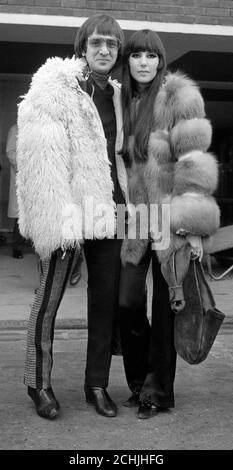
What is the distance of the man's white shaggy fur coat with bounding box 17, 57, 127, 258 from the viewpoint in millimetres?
3477

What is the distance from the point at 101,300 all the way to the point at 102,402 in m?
0.55

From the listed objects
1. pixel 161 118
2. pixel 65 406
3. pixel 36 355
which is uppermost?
pixel 161 118

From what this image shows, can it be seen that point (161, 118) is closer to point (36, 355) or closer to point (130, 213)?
point (130, 213)

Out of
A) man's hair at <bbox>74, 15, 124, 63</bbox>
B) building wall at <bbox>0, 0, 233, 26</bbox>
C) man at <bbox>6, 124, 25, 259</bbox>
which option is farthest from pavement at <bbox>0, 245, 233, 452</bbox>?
man at <bbox>6, 124, 25, 259</bbox>

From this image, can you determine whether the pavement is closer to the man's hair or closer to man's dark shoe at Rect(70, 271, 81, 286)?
man's dark shoe at Rect(70, 271, 81, 286)

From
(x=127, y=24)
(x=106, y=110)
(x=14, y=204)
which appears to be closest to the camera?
(x=106, y=110)

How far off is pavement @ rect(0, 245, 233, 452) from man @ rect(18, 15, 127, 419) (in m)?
0.13

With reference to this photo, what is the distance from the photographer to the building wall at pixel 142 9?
7.71m

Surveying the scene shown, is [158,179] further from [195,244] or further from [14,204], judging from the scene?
[14,204]

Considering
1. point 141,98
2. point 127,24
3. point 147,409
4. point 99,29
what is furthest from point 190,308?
point 127,24

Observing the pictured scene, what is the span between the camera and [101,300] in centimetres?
371

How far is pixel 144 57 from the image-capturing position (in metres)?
3.56
